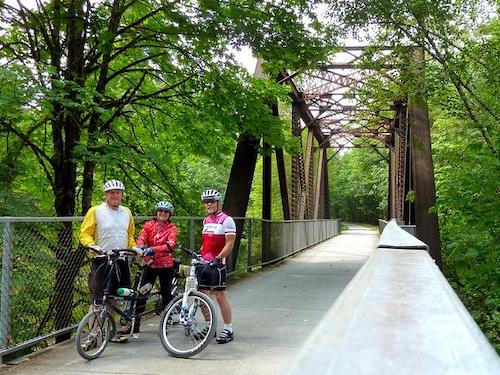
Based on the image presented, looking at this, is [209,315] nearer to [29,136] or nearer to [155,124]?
[29,136]

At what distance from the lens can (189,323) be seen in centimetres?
512

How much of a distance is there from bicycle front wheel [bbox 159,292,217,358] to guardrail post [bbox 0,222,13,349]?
1330 millimetres

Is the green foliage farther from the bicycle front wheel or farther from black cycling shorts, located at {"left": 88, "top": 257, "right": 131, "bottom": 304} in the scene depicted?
black cycling shorts, located at {"left": 88, "top": 257, "right": 131, "bottom": 304}

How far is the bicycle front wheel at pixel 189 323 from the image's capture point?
5027 millimetres

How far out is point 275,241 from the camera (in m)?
15.1

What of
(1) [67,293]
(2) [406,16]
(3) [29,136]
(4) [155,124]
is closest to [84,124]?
(3) [29,136]

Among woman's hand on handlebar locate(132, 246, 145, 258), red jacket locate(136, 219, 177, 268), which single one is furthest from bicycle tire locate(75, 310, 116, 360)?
red jacket locate(136, 219, 177, 268)

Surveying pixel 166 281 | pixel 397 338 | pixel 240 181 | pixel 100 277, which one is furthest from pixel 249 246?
pixel 397 338

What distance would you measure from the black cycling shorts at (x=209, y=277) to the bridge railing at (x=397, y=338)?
14.3ft

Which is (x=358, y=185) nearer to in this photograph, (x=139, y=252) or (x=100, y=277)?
(x=139, y=252)

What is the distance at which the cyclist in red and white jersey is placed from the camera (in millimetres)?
5520

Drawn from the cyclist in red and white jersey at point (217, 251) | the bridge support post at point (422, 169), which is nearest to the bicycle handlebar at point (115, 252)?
the cyclist in red and white jersey at point (217, 251)

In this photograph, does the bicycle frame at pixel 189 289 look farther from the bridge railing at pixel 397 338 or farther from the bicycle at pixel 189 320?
the bridge railing at pixel 397 338

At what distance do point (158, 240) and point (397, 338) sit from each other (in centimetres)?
516
